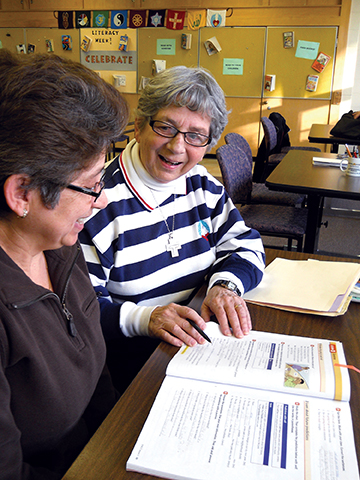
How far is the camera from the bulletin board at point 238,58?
258 inches

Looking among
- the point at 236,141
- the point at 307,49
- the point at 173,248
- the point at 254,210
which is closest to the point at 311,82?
the point at 307,49

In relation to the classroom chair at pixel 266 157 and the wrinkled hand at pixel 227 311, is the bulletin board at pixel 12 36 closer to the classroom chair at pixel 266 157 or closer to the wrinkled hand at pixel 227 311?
the classroom chair at pixel 266 157

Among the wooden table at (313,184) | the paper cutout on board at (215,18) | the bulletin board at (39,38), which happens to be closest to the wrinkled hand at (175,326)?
the wooden table at (313,184)

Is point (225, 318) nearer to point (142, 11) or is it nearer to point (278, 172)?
point (278, 172)

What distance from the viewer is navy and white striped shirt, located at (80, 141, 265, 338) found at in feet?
3.94

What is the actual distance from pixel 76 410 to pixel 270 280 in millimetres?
686

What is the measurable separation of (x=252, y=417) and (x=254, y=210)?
2144 mm

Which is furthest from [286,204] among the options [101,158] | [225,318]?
[101,158]

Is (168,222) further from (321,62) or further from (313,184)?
(321,62)

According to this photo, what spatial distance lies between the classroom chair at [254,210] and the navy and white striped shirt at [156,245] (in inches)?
42.6

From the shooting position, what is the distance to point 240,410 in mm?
720

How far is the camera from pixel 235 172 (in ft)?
8.74

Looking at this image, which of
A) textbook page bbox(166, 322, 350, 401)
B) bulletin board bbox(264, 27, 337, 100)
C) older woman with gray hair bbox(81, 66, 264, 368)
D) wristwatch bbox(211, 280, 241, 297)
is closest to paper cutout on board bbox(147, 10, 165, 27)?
bulletin board bbox(264, 27, 337, 100)

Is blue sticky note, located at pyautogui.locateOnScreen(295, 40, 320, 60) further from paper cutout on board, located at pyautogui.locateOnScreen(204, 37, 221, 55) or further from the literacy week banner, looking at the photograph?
the literacy week banner
